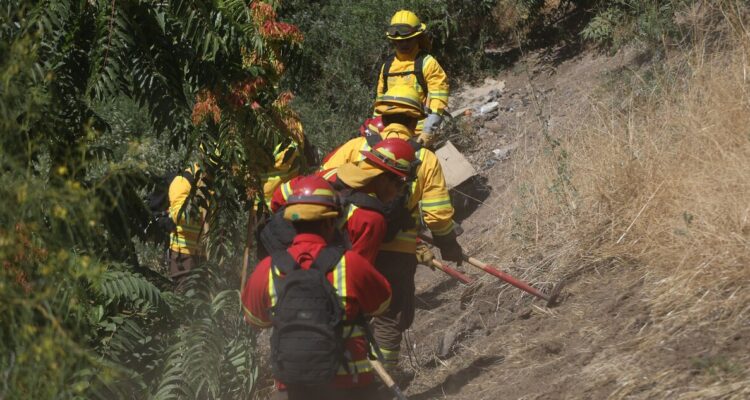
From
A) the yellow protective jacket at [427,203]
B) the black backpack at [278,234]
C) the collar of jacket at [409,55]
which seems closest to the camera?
the black backpack at [278,234]

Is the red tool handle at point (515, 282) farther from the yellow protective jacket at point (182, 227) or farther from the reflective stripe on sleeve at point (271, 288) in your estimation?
the reflective stripe on sleeve at point (271, 288)

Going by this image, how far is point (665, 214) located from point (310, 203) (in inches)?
109

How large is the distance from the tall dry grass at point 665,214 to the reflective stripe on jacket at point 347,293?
4.14 ft

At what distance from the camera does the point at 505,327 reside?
683cm

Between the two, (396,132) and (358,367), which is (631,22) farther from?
(358,367)

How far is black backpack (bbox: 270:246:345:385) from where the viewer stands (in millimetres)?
4352

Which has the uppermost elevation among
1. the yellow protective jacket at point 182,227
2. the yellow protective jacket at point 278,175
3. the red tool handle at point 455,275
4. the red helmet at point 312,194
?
the red helmet at point 312,194

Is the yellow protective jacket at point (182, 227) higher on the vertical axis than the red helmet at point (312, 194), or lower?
lower

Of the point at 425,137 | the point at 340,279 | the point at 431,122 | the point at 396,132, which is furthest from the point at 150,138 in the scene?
the point at 431,122

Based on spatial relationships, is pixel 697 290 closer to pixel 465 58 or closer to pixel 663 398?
pixel 663 398

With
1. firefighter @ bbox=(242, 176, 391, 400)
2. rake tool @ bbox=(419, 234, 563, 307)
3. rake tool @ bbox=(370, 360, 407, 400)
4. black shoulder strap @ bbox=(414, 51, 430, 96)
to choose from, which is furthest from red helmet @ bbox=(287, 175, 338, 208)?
black shoulder strap @ bbox=(414, 51, 430, 96)

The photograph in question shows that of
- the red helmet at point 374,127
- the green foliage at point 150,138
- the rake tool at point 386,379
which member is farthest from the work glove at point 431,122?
the rake tool at point 386,379

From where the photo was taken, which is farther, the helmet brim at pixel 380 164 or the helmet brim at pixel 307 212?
the helmet brim at pixel 380 164

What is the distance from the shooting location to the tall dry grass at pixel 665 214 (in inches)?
198
